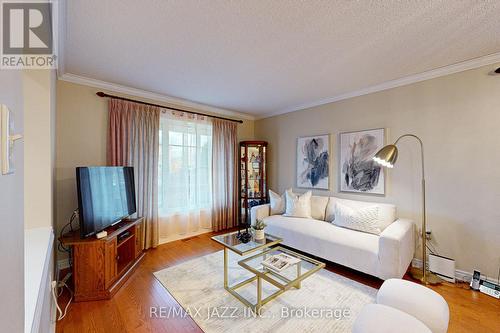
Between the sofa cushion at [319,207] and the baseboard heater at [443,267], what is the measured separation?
4.36ft

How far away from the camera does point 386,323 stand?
1.23m

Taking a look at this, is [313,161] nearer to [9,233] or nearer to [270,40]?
[270,40]

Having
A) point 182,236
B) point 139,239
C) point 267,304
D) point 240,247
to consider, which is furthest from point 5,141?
point 182,236

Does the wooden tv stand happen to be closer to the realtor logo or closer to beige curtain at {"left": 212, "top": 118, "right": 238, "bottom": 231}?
the realtor logo

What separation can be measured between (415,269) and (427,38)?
99.1 inches

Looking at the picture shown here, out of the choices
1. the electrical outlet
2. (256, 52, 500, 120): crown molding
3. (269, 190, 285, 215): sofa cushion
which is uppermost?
(256, 52, 500, 120): crown molding

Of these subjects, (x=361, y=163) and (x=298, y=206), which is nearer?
(x=361, y=163)

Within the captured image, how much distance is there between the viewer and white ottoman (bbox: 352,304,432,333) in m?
1.19

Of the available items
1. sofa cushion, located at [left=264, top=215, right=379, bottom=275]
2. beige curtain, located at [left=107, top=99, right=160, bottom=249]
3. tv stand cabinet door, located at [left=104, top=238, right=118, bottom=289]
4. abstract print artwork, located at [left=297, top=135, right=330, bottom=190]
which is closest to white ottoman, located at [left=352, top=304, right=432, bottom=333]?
sofa cushion, located at [left=264, top=215, right=379, bottom=275]

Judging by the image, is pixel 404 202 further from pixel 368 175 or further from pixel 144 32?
pixel 144 32

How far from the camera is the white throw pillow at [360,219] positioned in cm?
260

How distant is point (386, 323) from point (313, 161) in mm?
2678

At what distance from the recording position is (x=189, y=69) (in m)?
2.47

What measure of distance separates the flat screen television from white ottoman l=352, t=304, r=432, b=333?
7.77 ft
